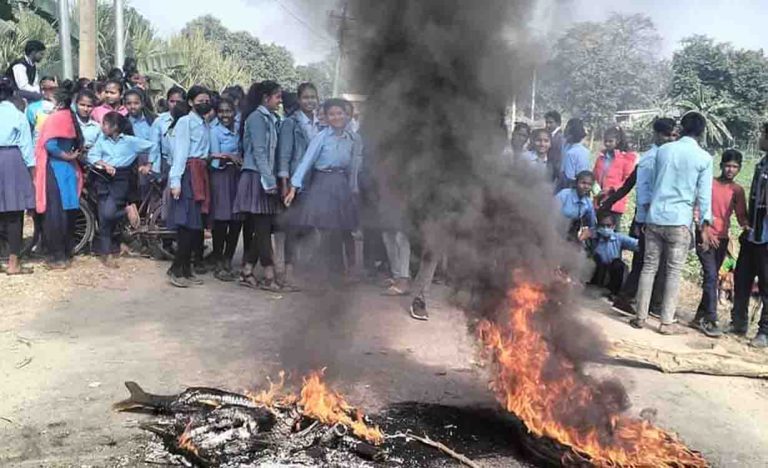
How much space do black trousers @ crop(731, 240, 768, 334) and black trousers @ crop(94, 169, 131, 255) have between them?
7.21 m

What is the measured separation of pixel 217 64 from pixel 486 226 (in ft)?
63.0

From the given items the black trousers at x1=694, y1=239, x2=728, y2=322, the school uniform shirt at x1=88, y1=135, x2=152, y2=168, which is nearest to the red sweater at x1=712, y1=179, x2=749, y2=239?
the black trousers at x1=694, y1=239, x2=728, y2=322

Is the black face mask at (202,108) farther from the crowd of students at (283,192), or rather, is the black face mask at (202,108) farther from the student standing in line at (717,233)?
the student standing in line at (717,233)

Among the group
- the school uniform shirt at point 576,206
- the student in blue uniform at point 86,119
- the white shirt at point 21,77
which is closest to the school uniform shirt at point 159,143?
the student in blue uniform at point 86,119

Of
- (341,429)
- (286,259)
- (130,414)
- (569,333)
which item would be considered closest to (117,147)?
(286,259)

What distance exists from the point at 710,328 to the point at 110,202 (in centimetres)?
711

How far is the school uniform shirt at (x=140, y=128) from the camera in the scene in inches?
364

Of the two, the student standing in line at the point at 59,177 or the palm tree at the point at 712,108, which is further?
the palm tree at the point at 712,108

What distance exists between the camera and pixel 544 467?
407 cm

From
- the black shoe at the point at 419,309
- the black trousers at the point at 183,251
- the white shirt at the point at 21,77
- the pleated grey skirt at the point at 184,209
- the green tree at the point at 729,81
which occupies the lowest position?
the black shoe at the point at 419,309

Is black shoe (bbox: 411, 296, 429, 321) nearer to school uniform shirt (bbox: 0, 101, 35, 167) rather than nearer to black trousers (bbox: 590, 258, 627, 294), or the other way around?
black trousers (bbox: 590, 258, 627, 294)

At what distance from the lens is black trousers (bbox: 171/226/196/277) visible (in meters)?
8.09

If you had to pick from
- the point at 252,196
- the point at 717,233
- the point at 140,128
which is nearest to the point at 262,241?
the point at 252,196

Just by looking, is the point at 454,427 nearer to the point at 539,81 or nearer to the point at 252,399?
the point at 252,399
